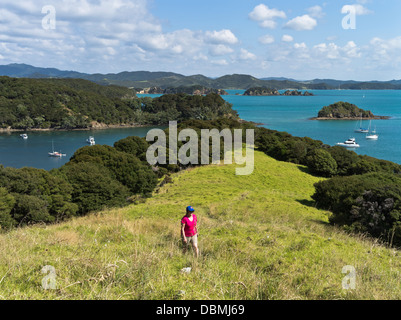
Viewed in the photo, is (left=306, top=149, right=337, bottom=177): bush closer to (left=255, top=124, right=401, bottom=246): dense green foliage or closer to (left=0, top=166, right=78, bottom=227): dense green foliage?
(left=255, top=124, right=401, bottom=246): dense green foliage

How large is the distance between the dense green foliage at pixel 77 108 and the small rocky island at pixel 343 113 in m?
48.1

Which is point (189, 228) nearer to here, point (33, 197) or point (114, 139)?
point (33, 197)

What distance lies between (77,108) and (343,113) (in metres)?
132

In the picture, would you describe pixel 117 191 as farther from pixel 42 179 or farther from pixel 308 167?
pixel 308 167

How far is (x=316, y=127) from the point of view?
397 ft

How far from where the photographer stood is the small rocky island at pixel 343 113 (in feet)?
478

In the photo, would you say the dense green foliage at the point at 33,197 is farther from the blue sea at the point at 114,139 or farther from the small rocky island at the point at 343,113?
the small rocky island at the point at 343,113

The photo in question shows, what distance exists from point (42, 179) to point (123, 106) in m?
125

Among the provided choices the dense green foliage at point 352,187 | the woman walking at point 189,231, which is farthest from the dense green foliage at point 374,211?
the woman walking at point 189,231

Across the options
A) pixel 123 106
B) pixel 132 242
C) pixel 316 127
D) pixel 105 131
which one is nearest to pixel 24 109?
pixel 105 131

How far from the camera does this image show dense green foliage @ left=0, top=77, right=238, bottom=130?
115188 millimetres

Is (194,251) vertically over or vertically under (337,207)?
over

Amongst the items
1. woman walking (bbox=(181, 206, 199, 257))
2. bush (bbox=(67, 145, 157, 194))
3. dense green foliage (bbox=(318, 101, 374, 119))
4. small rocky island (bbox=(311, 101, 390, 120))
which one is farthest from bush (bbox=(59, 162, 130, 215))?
dense green foliage (bbox=(318, 101, 374, 119))

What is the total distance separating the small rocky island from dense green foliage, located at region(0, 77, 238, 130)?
158ft
